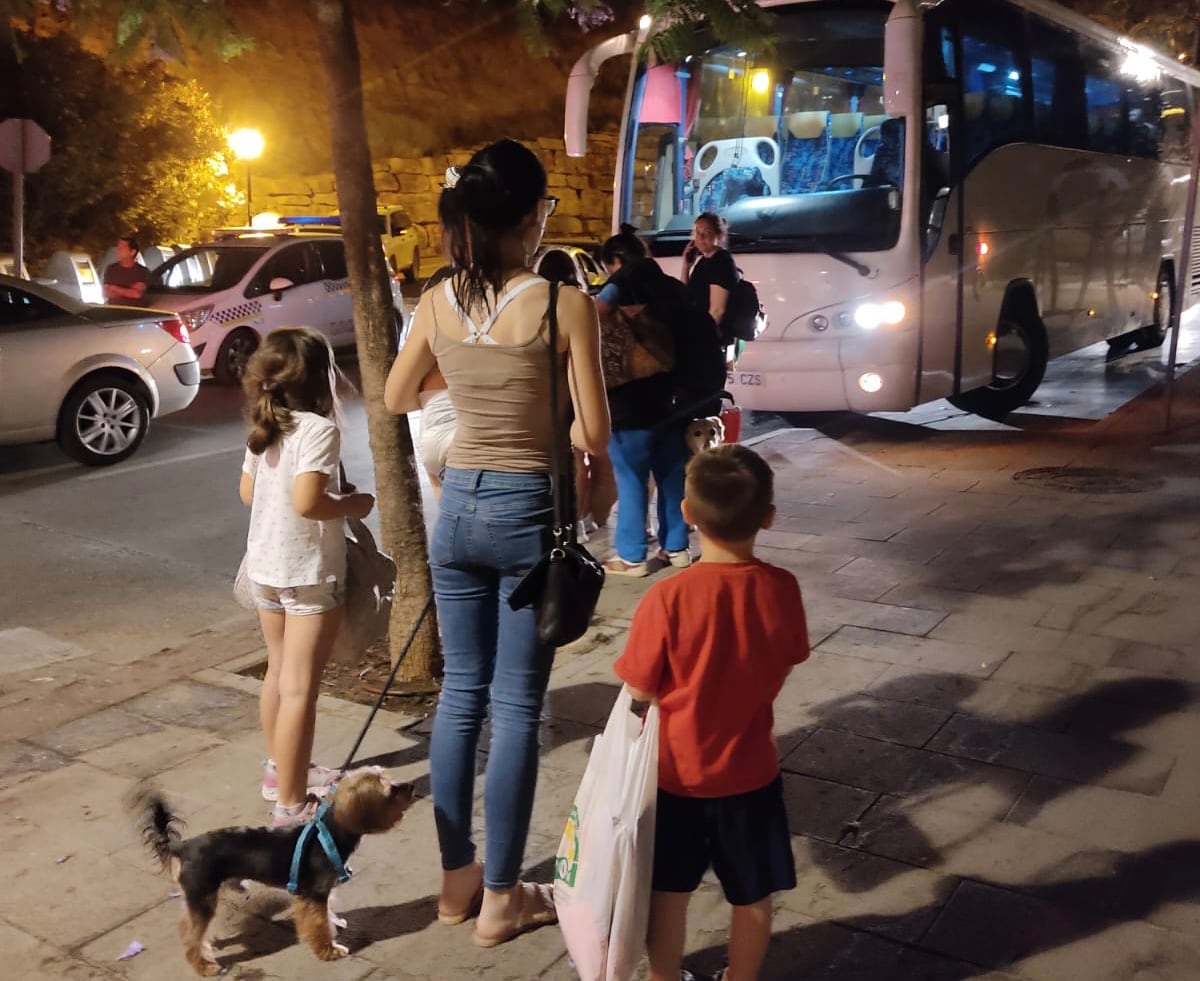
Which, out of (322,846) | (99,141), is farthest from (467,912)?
(99,141)

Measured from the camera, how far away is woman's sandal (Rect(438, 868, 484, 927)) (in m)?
3.35

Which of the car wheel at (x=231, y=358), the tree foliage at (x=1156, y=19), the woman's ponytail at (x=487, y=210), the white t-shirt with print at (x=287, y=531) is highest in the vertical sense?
the tree foliage at (x=1156, y=19)

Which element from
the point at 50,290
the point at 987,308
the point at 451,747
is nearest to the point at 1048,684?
the point at 451,747

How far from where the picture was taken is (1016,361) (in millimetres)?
11172

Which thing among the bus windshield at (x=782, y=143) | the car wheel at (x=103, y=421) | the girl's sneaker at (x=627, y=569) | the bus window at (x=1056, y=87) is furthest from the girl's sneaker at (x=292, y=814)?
the bus window at (x=1056, y=87)

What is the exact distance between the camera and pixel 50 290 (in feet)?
34.0

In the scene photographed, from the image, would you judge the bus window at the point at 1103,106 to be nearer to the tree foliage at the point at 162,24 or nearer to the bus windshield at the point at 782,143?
the bus windshield at the point at 782,143

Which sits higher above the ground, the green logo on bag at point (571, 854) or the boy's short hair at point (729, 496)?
the boy's short hair at point (729, 496)

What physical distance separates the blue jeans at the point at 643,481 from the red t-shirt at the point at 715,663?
12.4 feet

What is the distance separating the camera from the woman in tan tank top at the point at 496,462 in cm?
292

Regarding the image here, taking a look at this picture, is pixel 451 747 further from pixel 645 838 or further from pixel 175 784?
pixel 175 784

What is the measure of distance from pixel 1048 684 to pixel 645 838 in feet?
9.66

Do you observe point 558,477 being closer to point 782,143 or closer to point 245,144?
point 782,143

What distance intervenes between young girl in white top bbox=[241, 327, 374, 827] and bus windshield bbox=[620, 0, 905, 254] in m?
6.05
